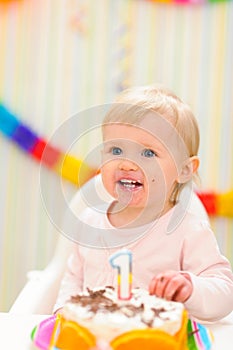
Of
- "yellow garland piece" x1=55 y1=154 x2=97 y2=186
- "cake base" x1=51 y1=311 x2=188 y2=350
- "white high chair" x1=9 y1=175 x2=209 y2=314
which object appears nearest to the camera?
"cake base" x1=51 y1=311 x2=188 y2=350

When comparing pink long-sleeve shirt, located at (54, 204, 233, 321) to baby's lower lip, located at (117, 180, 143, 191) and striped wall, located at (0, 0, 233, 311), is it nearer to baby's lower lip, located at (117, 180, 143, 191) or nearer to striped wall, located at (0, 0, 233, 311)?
baby's lower lip, located at (117, 180, 143, 191)

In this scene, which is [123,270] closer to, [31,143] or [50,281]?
[50,281]

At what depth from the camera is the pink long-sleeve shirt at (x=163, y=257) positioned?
1.03m

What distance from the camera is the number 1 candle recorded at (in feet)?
2.37

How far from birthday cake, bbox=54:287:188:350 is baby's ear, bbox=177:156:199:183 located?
37cm

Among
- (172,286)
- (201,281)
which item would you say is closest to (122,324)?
(172,286)

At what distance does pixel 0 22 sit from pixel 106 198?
1.02 m

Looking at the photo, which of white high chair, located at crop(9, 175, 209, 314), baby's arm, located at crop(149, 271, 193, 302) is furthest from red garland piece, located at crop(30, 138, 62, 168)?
baby's arm, located at crop(149, 271, 193, 302)

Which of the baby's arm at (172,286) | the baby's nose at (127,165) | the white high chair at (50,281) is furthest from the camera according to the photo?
the white high chair at (50,281)

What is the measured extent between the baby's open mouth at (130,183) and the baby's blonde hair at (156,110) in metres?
0.10

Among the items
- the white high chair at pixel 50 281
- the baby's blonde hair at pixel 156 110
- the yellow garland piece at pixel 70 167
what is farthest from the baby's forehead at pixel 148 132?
the yellow garland piece at pixel 70 167

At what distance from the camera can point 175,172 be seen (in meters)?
1.06

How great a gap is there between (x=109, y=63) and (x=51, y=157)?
0.35 metres

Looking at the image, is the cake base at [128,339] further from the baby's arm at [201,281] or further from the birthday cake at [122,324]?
the baby's arm at [201,281]
